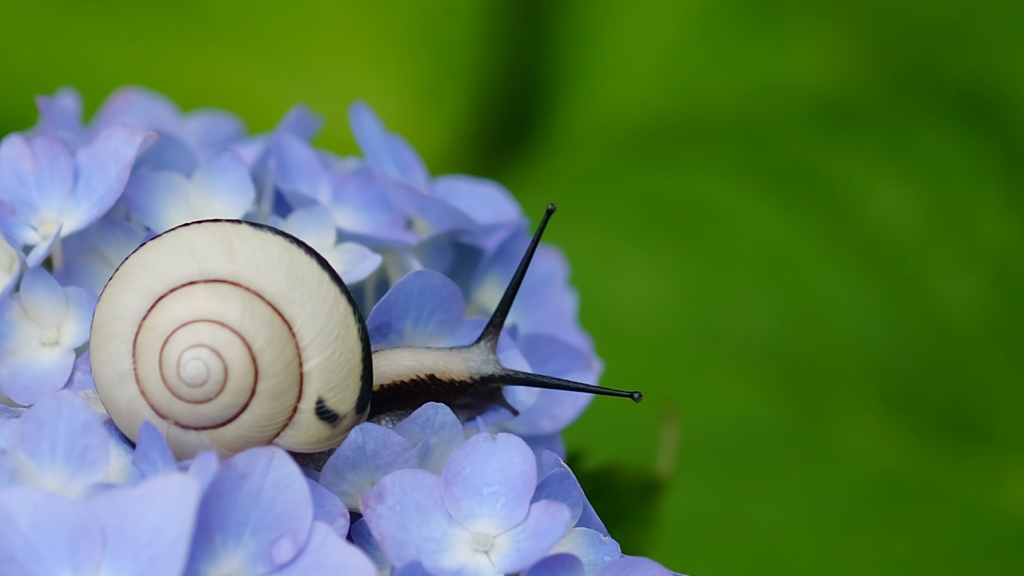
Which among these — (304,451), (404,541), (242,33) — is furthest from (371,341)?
(242,33)

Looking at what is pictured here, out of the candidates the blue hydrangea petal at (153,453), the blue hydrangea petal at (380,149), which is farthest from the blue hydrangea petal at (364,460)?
the blue hydrangea petal at (380,149)

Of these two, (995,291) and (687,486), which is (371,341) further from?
(995,291)

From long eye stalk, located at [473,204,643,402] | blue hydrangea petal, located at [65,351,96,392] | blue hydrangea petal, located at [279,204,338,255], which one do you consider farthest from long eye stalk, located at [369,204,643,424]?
blue hydrangea petal, located at [65,351,96,392]

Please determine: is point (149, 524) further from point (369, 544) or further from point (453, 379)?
point (453, 379)

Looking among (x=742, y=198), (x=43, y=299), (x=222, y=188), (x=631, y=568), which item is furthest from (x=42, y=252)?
(x=742, y=198)

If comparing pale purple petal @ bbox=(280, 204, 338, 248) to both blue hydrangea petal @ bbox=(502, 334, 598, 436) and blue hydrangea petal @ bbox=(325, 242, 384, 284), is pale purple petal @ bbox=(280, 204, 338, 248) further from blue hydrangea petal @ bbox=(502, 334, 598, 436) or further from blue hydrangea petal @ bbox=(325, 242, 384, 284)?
blue hydrangea petal @ bbox=(502, 334, 598, 436)

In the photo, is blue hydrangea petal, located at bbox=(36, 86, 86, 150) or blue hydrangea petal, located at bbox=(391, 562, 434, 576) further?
blue hydrangea petal, located at bbox=(36, 86, 86, 150)
